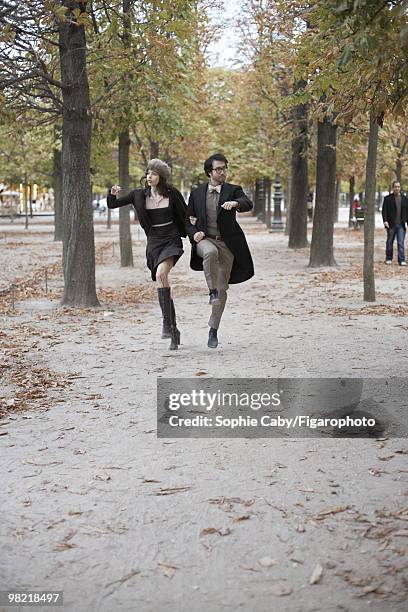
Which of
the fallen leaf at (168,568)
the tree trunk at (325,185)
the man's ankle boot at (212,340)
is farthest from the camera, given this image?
the tree trunk at (325,185)

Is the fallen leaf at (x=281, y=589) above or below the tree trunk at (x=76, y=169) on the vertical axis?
below

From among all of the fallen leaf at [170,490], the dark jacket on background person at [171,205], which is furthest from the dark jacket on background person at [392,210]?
the fallen leaf at [170,490]

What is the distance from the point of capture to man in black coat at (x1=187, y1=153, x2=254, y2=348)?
9.34 meters

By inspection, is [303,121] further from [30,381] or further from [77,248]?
[30,381]

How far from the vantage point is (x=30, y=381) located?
8.47 meters

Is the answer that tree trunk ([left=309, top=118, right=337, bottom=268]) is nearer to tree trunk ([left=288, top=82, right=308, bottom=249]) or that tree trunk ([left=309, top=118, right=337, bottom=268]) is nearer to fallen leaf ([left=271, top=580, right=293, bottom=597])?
tree trunk ([left=288, top=82, right=308, bottom=249])

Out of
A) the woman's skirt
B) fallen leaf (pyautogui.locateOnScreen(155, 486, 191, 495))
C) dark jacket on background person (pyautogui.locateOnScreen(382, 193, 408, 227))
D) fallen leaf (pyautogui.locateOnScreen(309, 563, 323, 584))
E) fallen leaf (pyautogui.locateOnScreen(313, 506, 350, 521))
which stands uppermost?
dark jacket on background person (pyautogui.locateOnScreen(382, 193, 408, 227))

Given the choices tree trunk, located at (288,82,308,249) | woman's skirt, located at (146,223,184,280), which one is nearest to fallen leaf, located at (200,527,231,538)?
woman's skirt, located at (146,223,184,280)

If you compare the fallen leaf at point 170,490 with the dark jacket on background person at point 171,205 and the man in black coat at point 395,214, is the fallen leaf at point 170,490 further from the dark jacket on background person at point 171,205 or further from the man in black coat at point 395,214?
the man in black coat at point 395,214

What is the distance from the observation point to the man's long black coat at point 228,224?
9359mm

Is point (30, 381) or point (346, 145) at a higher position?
point (346, 145)

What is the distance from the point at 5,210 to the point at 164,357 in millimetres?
67498

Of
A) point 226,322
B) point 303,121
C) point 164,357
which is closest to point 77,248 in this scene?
point 226,322

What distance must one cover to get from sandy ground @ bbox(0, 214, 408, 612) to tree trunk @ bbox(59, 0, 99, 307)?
3335mm
